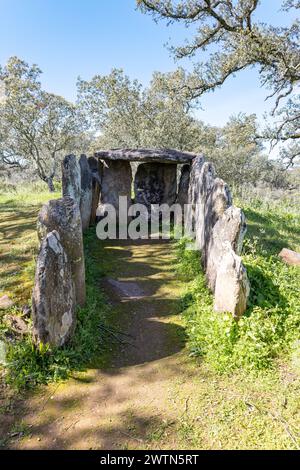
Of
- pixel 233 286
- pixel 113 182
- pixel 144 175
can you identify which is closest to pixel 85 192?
pixel 113 182

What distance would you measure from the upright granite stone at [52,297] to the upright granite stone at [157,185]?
7.10m

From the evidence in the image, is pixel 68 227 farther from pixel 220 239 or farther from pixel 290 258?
pixel 290 258

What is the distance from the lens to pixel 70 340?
4520mm

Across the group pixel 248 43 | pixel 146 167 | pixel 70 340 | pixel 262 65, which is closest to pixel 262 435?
pixel 70 340

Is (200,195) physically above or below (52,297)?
above

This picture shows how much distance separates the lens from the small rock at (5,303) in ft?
16.9

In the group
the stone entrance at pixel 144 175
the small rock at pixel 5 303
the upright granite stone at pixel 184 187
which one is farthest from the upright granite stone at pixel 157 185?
the small rock at pixel 5 303

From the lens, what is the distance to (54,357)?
13.8ft

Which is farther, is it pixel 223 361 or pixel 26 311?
pixel 26 311

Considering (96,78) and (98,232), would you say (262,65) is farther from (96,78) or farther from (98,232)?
(96,78)

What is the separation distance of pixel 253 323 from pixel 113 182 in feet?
23.6

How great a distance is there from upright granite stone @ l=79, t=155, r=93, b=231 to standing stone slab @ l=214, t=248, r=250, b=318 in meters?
5.26

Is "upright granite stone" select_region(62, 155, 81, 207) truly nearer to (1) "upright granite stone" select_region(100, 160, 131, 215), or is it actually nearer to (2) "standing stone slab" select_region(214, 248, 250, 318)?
(1) "upright granite stone" select_region(100, 160, 131, 215)

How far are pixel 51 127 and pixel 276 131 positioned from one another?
45.0 feet
